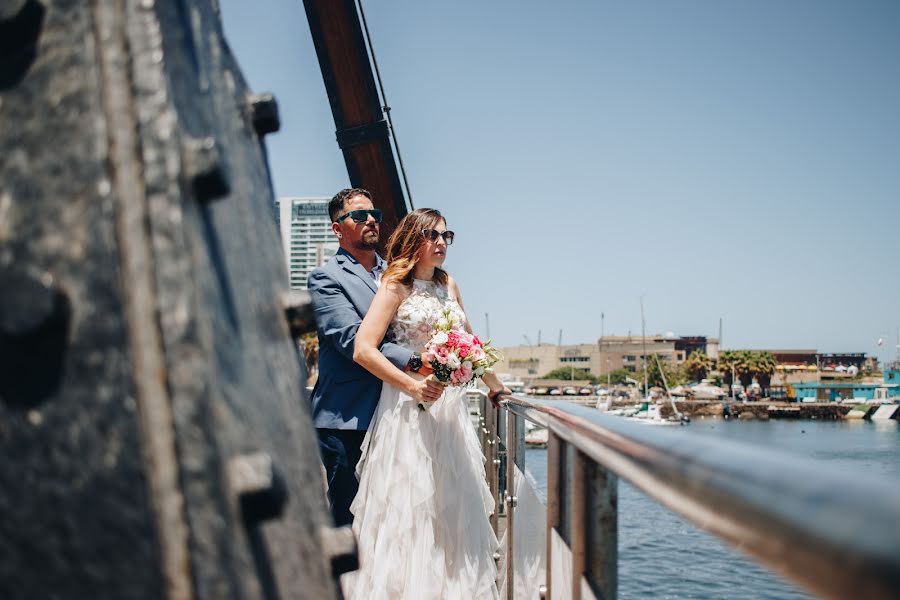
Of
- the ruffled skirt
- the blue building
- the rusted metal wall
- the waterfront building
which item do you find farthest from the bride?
the waterfront building

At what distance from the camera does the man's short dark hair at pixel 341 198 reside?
13.1ft

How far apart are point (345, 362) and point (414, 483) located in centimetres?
71

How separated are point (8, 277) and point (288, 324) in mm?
295

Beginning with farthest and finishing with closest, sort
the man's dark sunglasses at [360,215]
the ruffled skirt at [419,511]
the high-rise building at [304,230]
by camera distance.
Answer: the high-rise building at [304,230]
the man's dark sunglasses at [360,215]
the ruffled skirt at [419,511]

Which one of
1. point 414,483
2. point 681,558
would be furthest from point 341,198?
point 681,558

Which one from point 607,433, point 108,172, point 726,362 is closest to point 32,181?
point 108,172

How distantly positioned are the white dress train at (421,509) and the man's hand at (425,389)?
140 millimetres

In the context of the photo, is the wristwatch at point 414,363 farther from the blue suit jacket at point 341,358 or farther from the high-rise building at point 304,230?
the high-rise building at point 304,230

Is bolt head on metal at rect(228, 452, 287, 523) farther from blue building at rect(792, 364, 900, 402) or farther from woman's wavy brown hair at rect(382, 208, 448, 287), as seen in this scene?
blue building at rect(792, 364, 900, 402)

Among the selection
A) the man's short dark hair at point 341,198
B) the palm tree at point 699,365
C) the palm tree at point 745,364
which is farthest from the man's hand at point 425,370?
the palm tree at point 699,365

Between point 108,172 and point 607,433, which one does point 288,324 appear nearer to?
point 108,172

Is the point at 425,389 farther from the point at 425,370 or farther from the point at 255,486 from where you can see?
the point at 255,486

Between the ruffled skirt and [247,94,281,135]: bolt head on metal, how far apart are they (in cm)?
282

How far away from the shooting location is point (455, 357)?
11.5ft
